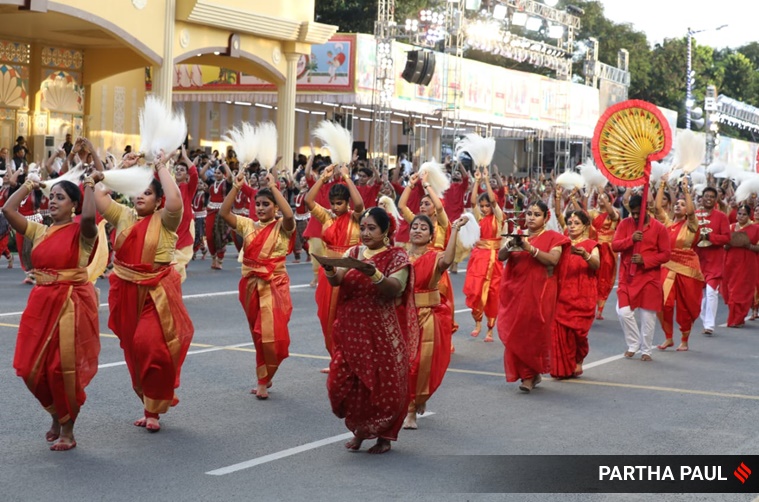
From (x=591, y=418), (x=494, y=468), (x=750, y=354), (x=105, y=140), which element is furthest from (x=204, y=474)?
(x=105, y=140)

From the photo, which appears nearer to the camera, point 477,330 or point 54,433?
point 54,433

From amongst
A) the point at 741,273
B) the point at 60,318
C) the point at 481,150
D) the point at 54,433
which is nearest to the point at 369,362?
the point at 60,318

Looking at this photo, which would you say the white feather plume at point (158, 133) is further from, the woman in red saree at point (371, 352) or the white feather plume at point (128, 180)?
the woman in red saree at point (371, 352)

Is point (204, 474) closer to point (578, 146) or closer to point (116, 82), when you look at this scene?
point (116, 82)

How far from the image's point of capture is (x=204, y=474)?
665cm

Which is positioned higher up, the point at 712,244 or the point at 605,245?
the point at 712,244

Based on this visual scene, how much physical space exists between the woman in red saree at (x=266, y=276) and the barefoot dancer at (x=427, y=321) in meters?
1.25

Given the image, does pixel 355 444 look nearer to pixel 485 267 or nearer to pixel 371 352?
pixel 371 352

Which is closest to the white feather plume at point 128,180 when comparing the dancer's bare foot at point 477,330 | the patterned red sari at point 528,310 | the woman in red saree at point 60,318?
the woman in red saree at point 60,318

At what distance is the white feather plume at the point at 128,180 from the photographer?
7.35 metres

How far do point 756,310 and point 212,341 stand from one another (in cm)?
844

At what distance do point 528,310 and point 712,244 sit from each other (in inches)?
240

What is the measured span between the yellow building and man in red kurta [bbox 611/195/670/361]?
13733 millimetres

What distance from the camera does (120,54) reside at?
2777 cm
